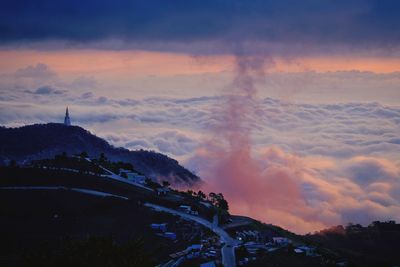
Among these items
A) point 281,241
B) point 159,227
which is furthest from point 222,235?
point 159,227

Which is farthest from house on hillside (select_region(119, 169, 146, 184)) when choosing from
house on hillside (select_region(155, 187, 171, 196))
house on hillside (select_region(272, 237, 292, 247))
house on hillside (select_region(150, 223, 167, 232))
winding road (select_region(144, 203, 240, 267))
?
house on hillside (select_region(272, 237, 292, 247))

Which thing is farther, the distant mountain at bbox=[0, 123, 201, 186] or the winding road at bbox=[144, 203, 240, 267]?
the distant mountain at bbox=[0, 123, 201, 186]

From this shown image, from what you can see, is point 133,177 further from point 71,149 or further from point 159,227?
point 71,149

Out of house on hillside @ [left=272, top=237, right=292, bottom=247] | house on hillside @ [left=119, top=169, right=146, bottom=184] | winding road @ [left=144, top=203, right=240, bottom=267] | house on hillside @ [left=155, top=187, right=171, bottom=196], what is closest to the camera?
winding road @ [left=144, top=203, right=240, bottom=267]

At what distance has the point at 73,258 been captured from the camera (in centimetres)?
3947

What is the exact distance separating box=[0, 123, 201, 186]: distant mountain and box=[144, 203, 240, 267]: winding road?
43.4 m

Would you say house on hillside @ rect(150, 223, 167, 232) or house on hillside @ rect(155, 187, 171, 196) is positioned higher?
house on hillside @ rect(155, 187, 171, 196)

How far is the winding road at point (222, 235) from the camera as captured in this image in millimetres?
51750

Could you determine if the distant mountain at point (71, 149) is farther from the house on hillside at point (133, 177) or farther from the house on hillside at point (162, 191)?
the house on hillside at point (162, 191)

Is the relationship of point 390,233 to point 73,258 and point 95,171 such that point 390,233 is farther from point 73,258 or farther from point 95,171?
point 73,258

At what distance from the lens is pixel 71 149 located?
11825 centimetres

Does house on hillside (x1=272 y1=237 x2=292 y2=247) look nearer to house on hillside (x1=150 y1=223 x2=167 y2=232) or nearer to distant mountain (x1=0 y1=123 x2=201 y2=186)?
house on hillside (x1=150 y1=223 x2=167 y2=232)

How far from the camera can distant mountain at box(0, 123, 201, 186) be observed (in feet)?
377

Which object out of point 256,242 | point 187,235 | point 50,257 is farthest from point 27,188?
point 50,257
